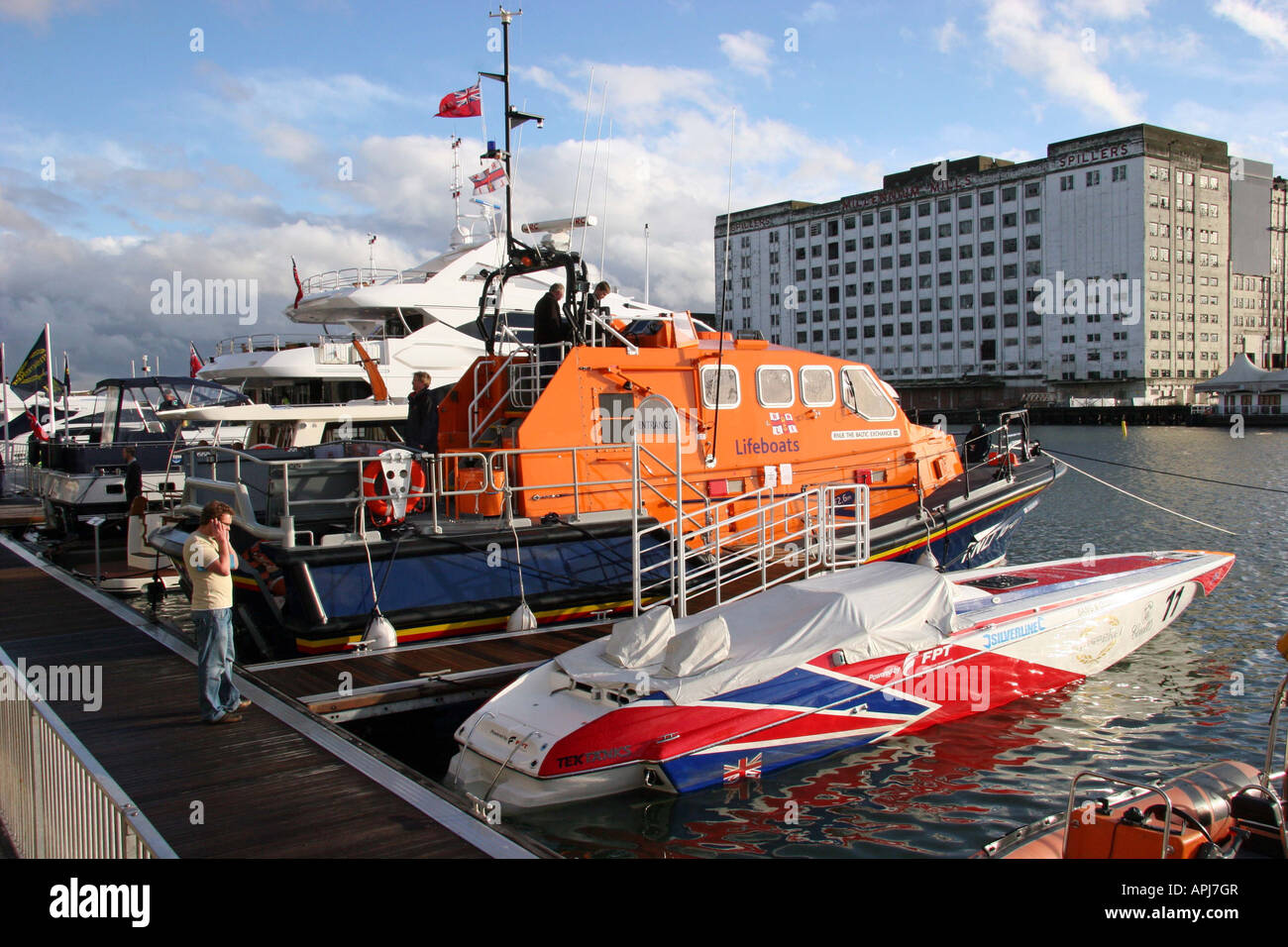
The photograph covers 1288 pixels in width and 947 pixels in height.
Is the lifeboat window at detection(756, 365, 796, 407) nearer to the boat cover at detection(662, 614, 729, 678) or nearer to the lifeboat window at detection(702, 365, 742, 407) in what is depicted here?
the lifeboat window at detection(702, 365, 742, 407)

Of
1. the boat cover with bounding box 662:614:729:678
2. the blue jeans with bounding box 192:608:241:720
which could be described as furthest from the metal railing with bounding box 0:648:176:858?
the boat cover with bounding box 662:614:729:678

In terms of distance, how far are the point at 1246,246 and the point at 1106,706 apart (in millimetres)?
91283

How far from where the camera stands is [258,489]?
1002cm

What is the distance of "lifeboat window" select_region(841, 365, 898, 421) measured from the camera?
39.0 feet

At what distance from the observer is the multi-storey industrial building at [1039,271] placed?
244 feet

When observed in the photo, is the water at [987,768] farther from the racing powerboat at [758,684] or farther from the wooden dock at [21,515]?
the wooden dock at [21,515]

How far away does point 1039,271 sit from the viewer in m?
78.0

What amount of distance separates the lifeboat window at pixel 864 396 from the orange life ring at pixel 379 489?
5295 mm

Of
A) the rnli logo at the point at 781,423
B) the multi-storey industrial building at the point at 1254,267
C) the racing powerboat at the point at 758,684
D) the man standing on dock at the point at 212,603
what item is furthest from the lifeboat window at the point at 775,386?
the multi-storey industrial building at the point at 1254,267

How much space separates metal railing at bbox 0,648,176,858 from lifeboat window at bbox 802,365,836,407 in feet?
27.3

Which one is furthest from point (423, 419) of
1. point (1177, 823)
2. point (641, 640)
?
point (1177, 823)

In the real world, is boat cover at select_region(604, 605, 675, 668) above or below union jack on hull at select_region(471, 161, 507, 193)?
below
